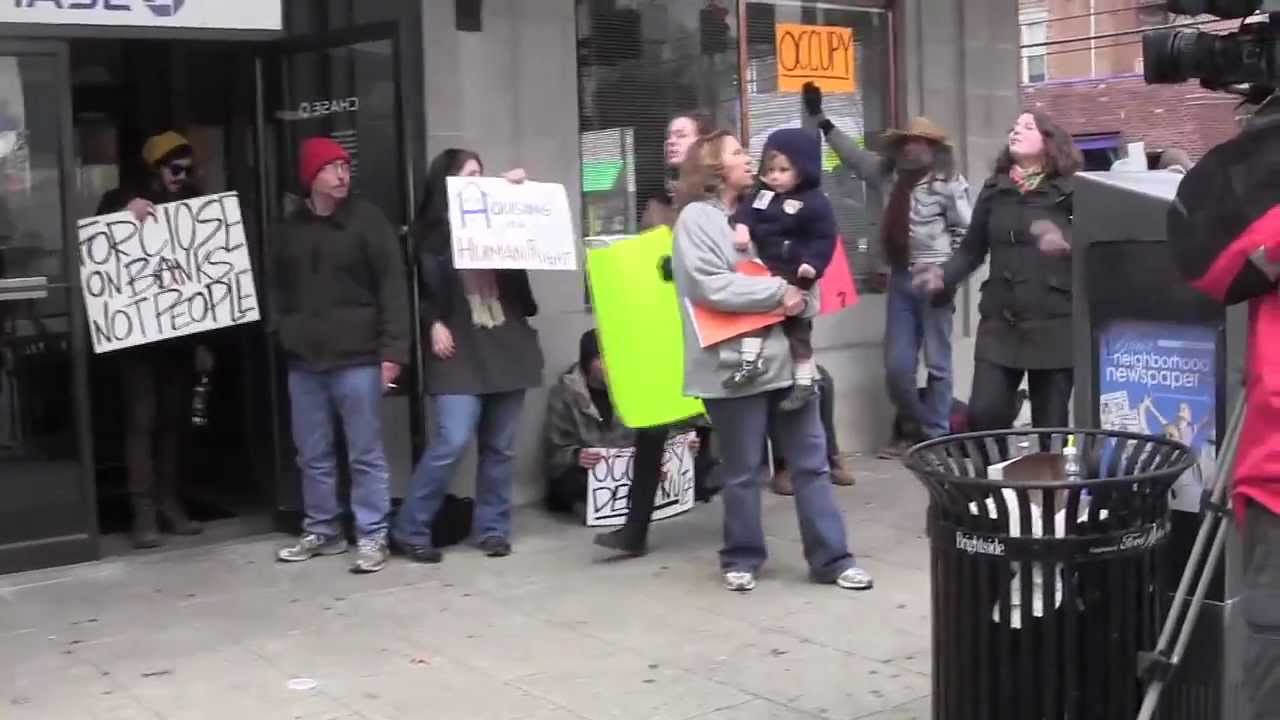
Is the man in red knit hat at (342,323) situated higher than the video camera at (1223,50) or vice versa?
the video camera at (1223,50)

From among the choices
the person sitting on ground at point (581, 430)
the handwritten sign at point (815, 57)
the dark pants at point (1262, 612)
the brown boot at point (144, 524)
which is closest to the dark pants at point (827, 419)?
the person sitting on ground at point (581, 430)

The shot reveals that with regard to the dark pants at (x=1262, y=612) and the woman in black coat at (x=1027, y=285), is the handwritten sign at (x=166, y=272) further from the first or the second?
the dark pants at (x=1262, y=612)

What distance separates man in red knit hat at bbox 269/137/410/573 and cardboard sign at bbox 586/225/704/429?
0.92 metres

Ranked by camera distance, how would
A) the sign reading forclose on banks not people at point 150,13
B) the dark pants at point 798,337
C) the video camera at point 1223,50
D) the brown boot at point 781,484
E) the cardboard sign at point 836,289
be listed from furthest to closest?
the brown boot at point 781,484 < the cardboard sign at point 836,289 < the sign reading forclose on banks not people at point 150,13 < the dark pants at point 798,337 < the video camera at point 1223,50

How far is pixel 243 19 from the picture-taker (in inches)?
266

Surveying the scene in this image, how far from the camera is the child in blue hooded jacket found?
6.01 metres

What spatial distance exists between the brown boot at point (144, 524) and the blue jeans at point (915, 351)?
14.2 feet

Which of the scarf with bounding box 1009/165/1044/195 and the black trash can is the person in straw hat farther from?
the black trash can

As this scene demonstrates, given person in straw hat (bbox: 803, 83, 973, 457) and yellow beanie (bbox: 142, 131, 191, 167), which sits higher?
yellow beanie (bbox: 142, 131, 191, 167)

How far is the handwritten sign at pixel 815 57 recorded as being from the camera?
30.3 feet

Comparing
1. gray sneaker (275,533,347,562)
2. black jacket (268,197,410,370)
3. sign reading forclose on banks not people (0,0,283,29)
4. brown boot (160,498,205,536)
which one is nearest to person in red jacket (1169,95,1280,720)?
black jacket (268,197,410,370)

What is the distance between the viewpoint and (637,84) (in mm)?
8438

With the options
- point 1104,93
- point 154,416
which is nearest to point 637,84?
point 154,416

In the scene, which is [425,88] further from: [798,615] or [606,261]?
[798,615]
